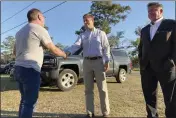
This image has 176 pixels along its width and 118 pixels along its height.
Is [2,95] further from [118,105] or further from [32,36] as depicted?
[32,36]

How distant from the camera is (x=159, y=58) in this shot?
4551 millimetres

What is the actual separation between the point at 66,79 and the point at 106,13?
35031mm

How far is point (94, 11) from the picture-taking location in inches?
1681

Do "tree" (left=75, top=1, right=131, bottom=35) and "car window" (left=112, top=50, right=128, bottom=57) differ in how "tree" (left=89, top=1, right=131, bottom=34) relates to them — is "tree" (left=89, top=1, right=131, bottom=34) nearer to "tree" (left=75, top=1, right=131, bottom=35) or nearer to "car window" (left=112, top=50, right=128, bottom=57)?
"tree" (left=75, top=1, right=131, bottom=35)

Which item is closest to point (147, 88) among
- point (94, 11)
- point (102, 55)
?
point (102, 55)

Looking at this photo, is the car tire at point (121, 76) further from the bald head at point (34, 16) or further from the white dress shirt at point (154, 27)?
the bald head at point (34, 16)

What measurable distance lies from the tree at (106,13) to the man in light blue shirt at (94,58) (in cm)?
3643

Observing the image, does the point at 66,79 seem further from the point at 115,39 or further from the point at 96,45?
the point at 115,39

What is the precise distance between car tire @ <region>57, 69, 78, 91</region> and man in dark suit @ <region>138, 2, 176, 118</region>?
5165 millimetres

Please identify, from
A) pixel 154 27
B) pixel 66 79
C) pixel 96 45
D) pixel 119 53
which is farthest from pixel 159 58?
pixel 119 53

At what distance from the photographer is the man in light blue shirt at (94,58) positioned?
5.54 metres

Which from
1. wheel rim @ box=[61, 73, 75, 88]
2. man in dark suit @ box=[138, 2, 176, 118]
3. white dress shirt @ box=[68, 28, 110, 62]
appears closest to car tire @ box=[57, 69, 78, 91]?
wheel rim @ box=[61, 73, 75, 88]

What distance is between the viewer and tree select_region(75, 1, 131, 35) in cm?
4247

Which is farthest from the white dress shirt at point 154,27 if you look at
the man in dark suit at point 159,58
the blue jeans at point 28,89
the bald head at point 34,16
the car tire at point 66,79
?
the car tire at point 66,79
